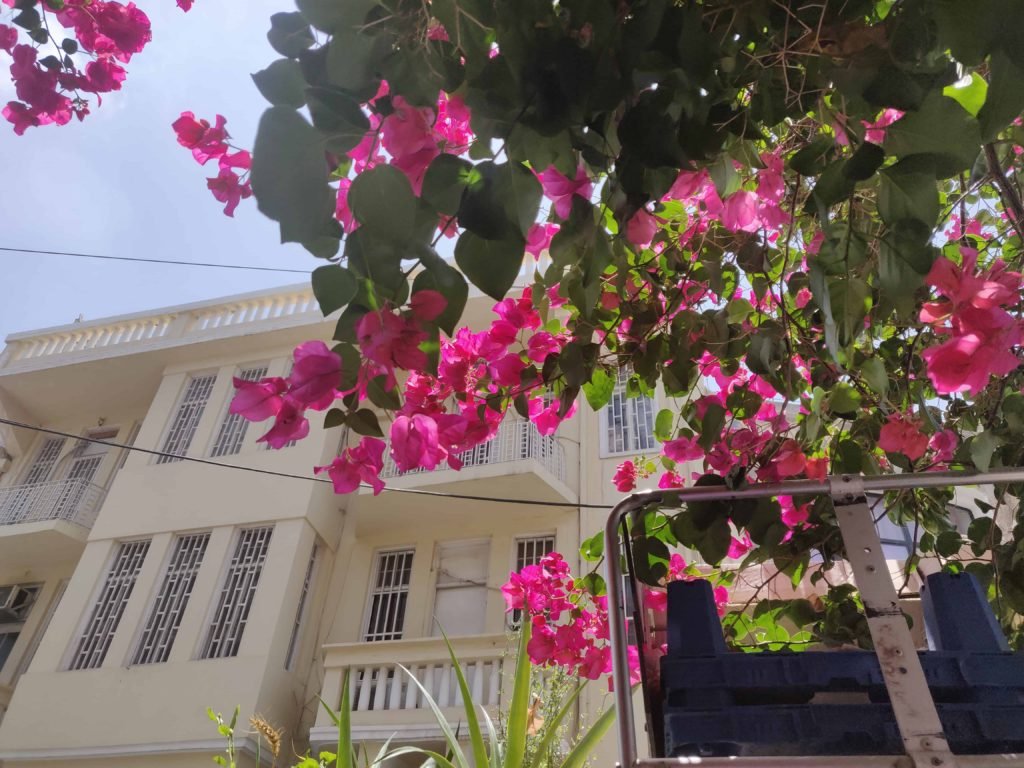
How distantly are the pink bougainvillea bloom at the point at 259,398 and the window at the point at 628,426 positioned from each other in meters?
7.19

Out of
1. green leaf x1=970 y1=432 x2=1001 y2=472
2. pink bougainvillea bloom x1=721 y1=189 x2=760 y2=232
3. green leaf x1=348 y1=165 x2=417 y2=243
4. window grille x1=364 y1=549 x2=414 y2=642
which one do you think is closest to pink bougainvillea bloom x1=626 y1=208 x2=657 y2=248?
pink bougainvillea bloom x1=721 y1=189 x2=760 y2=232

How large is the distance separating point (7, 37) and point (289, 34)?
7.46 ft

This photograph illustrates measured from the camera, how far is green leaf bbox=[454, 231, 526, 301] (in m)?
0.91

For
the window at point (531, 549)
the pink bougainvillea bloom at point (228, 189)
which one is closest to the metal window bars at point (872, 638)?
the pink bougainvillea bloom at point (228, 189)

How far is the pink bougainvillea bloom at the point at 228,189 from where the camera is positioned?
5.03 ft

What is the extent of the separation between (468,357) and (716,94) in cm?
101

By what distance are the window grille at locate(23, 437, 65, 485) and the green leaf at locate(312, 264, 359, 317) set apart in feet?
36.5

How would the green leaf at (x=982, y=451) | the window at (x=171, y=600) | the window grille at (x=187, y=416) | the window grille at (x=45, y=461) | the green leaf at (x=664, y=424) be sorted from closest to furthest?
the green leaf at (x=982, y=451) < the green leaf at (x=664, y=424) < the window at (x=171, y=600) < the window grille at (x=187, y=416) < the window grille at (x=45, y=461)

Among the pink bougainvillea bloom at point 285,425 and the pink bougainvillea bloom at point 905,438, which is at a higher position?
the pink bougainvillea bloom at point 905,438

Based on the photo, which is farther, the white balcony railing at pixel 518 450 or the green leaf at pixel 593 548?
the white balcony railing at pixel 518 450

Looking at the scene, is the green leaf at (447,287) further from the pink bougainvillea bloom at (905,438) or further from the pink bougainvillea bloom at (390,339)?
the pink bougainvillea bloom at (905,438)

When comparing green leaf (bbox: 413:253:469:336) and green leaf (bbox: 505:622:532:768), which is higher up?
green leaf (bbox: 505:622:532:768)

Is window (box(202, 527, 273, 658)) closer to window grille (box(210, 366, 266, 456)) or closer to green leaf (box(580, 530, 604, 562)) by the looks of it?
window grille (box(210, 366, 266, 456))

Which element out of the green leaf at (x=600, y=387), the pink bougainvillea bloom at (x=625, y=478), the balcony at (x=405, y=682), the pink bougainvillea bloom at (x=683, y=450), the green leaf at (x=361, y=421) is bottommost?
the green leaf at (x=361, y=421)
